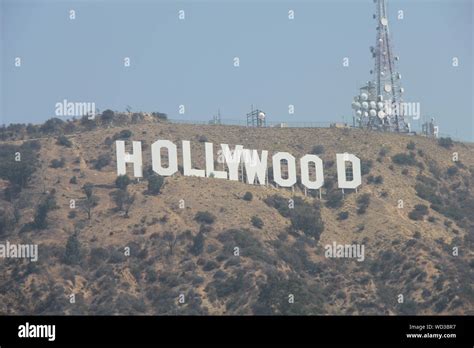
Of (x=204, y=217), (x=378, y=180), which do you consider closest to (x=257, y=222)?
(x=204, y=217)

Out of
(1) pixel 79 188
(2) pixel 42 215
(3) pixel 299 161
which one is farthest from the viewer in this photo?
(3) pixel 299 161

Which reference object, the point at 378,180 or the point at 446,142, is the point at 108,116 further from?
the point at 446,142

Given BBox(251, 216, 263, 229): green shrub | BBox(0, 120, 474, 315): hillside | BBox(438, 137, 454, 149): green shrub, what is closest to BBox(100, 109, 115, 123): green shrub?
BBox(0, 120, 474, 315): hillside

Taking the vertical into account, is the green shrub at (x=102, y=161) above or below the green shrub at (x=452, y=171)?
above

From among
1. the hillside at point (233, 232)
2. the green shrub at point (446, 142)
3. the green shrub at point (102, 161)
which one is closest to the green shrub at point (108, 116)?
A: the hillside at point (233, 232)

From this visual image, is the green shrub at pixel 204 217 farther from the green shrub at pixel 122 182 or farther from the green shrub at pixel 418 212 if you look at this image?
the green shrub at pixel 418 212
